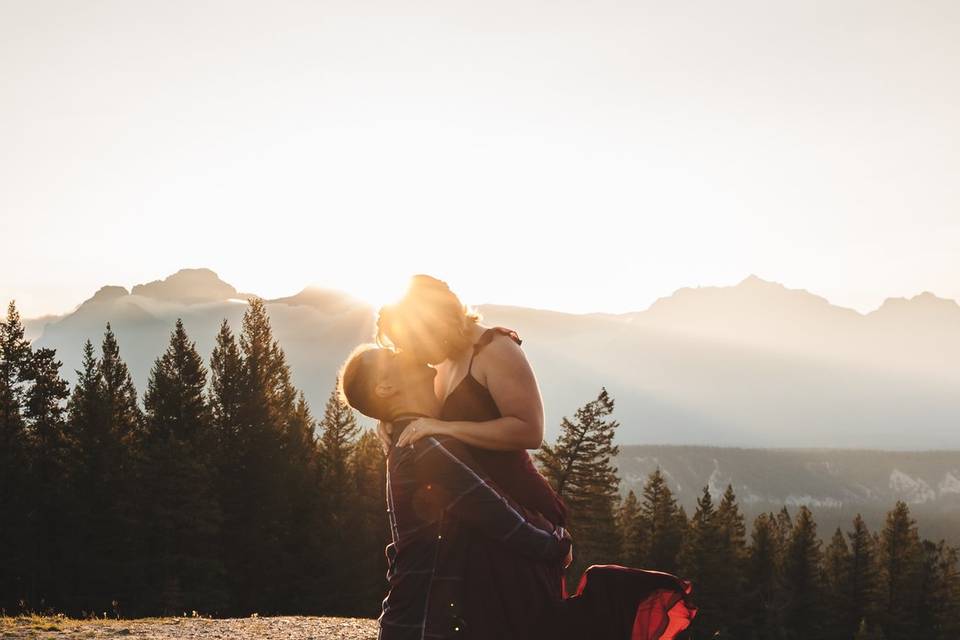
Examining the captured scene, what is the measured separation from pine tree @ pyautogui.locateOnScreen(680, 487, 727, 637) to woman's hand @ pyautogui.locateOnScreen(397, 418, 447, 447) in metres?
46.7

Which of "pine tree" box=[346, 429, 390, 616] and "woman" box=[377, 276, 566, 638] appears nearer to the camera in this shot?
"woman" box=[377, 276, 566, 638]

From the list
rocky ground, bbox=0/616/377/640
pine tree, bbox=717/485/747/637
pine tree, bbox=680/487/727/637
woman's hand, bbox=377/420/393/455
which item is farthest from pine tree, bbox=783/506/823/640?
woman's hand, bbox=377/420/393/455

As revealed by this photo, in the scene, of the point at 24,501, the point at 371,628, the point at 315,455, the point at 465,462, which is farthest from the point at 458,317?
the point at 315,455

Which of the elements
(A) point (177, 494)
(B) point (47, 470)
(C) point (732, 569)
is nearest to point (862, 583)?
(C) point (732, 569)

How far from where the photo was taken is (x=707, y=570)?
46281 millimetres

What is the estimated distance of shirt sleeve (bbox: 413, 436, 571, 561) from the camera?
10.5ft

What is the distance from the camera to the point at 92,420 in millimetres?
33469

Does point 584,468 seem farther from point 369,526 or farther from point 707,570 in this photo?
point 707,570

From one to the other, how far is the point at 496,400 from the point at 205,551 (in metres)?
35.2

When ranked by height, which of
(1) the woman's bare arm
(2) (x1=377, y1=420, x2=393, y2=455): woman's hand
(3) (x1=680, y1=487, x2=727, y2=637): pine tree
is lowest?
(3) (x1=680, y1=487, x2=727, y2=637): pine tree

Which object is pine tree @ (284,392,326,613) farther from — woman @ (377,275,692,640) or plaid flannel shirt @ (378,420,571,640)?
woman @ (377,275,692,640)

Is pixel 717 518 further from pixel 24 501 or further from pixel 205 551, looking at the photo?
pixel 24 501

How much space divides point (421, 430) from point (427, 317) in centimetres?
55

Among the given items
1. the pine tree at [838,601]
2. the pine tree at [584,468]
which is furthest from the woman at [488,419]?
the pine tree at [838,601]
